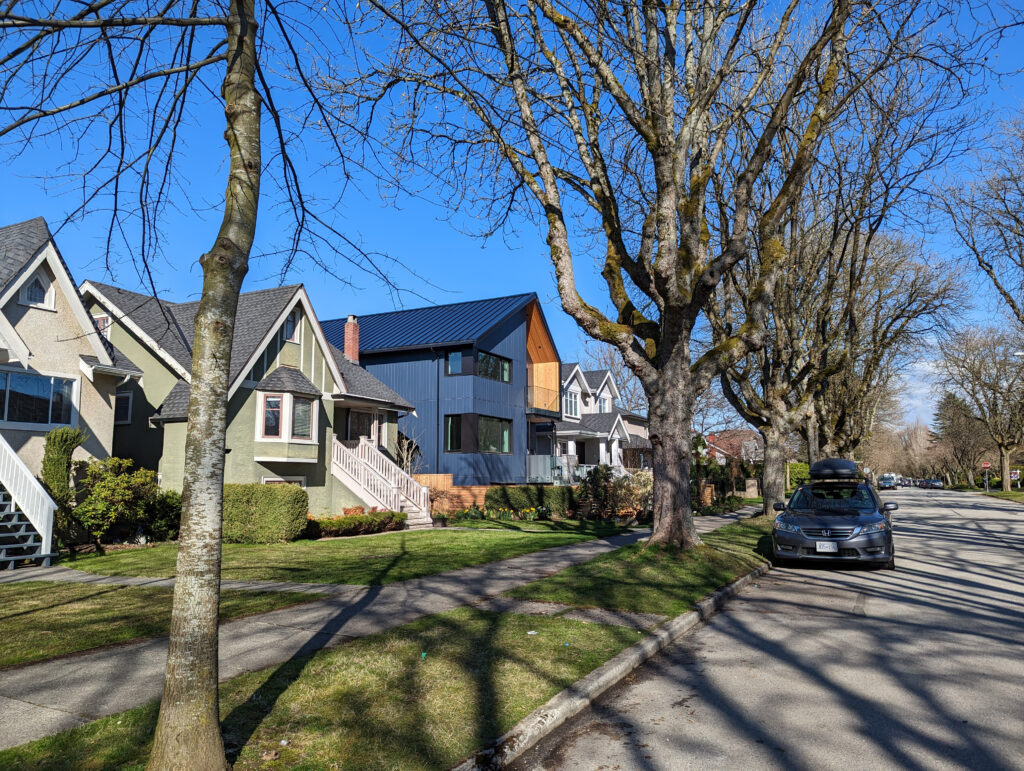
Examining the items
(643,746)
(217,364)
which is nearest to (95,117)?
(217,364)

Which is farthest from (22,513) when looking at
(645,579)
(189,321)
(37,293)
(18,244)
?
(645,579)

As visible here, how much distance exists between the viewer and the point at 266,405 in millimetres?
21125

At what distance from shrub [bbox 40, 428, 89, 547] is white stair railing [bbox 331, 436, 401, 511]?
8137 millimetres

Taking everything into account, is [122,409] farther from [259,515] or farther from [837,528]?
[837,528]

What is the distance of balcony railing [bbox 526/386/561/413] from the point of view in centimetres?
3725

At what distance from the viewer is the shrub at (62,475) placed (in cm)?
1540

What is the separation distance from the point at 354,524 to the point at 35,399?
8.65 metres

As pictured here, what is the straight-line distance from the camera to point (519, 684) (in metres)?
5.44

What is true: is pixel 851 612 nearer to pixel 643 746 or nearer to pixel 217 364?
pixel 643 746

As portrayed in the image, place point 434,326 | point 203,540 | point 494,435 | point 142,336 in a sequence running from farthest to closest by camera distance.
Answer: point 434,326
point 494,435
point 142,336
point 203,540

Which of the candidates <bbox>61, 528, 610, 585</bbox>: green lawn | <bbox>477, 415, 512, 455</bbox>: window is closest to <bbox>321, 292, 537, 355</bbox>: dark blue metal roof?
<bbox>477, 415, 512, 455</bbox>: window

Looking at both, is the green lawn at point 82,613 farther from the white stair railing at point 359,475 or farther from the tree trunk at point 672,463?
the white stair railing at point 359,475

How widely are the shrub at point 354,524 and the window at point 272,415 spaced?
130 inches

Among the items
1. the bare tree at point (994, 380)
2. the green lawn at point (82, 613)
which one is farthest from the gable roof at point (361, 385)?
the bare tree at point (994, 380)
